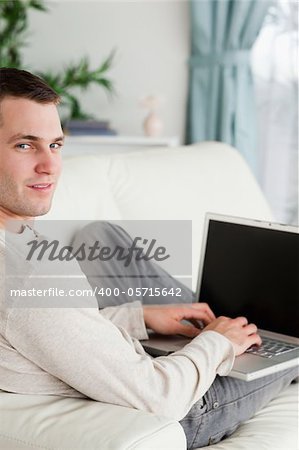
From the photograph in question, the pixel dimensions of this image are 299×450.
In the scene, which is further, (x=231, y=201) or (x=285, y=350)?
(x=231, y=201)

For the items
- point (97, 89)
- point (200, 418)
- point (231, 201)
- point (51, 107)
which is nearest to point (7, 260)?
point (51, 107)

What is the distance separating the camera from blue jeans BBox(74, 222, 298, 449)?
5.85ft

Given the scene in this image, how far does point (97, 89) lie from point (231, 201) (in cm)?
198

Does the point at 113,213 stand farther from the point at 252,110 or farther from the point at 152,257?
the point at 252,110

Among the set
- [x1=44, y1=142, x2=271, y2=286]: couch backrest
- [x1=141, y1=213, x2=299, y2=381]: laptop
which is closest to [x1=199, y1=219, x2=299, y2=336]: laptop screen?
[x1=141, y1=213, x2=299, y2=381]: laptop

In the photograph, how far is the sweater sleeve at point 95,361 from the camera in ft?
5.01

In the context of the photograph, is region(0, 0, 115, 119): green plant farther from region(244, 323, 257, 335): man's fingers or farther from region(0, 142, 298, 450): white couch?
region(244, 323, 257, 335): man's fingers

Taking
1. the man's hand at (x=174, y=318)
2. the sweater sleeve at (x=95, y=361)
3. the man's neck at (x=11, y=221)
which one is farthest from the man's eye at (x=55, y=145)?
the man's hand at (x=174, y=318)

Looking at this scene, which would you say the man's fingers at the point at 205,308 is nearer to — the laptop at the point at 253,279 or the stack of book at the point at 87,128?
the laptop at the point at 253,279

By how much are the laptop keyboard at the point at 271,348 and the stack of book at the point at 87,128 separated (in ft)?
7.76

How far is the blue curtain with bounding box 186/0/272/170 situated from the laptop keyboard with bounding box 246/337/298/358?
2210 mm

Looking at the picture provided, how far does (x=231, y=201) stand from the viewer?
270cm

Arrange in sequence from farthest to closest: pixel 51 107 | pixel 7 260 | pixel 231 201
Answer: pixel 231 201, pixel 51 107, pixel 7 260

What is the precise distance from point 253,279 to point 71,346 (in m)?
0.68
